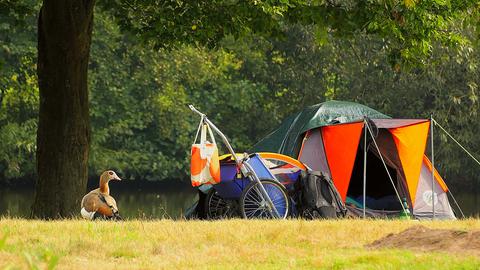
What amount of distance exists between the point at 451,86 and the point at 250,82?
7.05 meters

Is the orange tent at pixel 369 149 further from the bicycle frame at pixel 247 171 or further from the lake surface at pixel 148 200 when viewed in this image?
the lake surface at pixel 148 200

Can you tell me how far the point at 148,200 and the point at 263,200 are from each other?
16.3 meters

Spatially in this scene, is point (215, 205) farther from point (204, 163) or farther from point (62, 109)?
point (62, 109)

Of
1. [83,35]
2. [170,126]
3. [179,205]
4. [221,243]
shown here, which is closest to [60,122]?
[83,35]

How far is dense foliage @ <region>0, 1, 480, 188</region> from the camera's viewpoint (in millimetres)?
30094

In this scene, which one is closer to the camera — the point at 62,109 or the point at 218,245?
the point at 218,245

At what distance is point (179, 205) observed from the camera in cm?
2848

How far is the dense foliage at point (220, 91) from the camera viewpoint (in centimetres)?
3009

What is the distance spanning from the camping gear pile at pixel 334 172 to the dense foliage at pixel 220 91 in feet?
35.8

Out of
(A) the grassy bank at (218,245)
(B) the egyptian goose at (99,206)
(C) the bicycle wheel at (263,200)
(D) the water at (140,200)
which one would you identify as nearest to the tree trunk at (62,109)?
(B) the egyptian goose at (99,206)

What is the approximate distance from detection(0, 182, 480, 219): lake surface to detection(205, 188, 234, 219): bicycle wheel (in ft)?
29.2

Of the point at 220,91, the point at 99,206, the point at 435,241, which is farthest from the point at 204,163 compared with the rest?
the point at 220,91

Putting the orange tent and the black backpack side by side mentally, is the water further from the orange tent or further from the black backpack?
the black backpack

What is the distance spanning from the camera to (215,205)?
49.6ft
